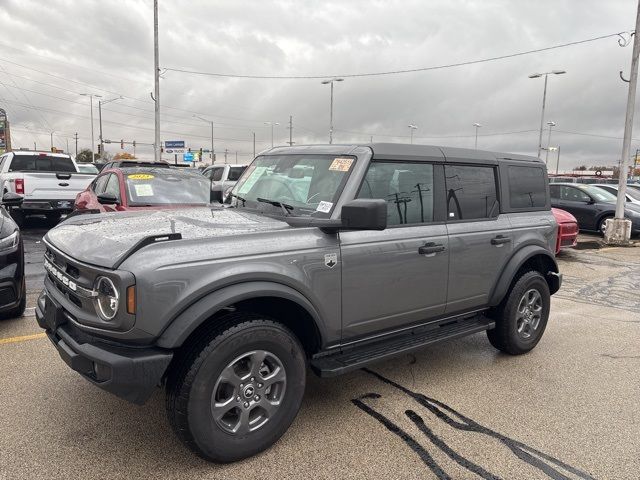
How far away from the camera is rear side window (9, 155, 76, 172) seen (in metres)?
12.3

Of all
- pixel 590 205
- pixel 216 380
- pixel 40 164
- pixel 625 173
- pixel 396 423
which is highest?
pixel 625 173

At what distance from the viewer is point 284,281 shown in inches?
112

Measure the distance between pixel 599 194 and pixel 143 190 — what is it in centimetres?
1344

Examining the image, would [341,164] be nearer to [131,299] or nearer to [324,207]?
[324,207]

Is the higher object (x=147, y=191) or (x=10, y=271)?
(x=147, y=191)

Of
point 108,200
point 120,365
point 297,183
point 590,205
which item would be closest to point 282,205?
point 297,183

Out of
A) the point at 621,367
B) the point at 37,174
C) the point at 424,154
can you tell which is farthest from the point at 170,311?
the point at 37,174

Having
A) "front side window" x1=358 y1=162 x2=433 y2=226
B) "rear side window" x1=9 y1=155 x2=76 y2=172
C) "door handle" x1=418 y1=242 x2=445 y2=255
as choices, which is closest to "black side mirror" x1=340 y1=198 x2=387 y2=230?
"front side window" x1=358 y1=162 x2=433 y2=226

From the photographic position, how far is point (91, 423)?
3152mm

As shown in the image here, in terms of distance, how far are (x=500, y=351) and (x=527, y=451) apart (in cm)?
174

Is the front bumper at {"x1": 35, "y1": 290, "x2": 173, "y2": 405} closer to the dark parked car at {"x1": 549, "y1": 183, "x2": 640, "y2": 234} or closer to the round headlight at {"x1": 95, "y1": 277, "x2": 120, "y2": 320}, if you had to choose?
the round headlight at {"x1": 95, "y1": 277, "x2": 120, "y2": 320}

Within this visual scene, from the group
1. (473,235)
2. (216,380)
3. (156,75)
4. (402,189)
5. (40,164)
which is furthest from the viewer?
(156,75)

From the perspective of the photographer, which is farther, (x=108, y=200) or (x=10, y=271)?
(x=108, y=200)

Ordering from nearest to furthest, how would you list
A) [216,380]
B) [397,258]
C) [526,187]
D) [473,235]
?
1. [216,380]
2. [397,258]
3. [473,235]
4. [526,187]
